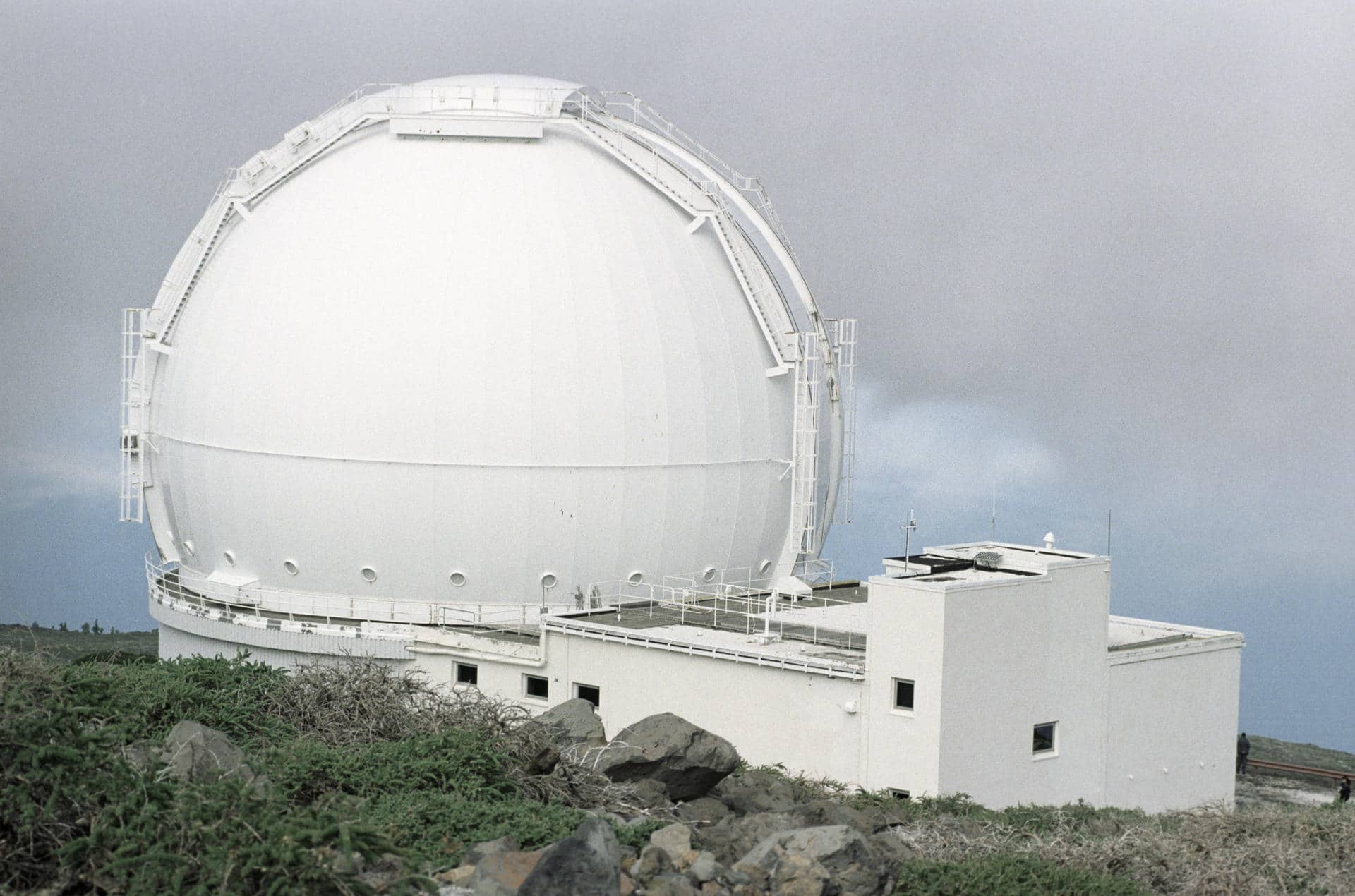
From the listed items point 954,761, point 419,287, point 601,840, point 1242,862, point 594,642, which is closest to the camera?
point 601,840

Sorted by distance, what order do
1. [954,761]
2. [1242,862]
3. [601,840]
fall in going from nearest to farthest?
[601,840], [1242,862], [954,761]

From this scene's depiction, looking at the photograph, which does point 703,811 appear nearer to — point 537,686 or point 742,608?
point 537,686

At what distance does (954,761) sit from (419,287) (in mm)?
11852

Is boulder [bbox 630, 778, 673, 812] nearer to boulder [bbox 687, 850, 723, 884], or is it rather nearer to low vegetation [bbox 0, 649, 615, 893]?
low vegetation [bbox 0, 649, 615, 893]

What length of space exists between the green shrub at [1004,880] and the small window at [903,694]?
215 inches

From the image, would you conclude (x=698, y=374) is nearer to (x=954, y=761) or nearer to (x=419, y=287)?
(x=419, y=287)

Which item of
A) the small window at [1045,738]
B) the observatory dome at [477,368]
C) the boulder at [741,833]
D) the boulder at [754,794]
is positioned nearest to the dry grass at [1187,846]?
the boulder at [754,794]

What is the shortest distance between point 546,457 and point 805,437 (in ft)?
17.1

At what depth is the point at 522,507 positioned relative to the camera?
2800 cm

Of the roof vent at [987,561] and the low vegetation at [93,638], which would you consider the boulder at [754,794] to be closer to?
the roof vent at [987,561]

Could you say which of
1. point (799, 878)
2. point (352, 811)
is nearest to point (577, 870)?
point (799, 878)

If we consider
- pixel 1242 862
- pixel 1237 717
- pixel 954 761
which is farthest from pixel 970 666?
pixel 1237 717

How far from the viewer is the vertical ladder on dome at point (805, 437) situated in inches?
1212

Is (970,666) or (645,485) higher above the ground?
(645,485)
